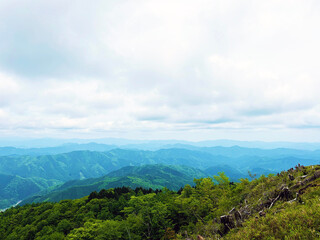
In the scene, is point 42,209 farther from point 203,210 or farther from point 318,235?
point 318,235

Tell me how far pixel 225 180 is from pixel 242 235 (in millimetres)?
31104

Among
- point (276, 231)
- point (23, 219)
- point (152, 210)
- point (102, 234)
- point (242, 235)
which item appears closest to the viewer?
point (276, 231)

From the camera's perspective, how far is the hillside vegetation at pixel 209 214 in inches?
407

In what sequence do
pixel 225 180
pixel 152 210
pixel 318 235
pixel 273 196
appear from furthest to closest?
pixel 225 180 < pixel 152 210 < pixel 273 196 < pixel 318 235

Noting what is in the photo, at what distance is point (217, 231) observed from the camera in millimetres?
17016

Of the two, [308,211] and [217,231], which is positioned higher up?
[308,211]

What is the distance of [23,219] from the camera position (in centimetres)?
6788

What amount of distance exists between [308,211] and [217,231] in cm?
1010

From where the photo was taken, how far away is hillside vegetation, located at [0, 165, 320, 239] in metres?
10.3

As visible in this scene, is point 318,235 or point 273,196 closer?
point 318,235

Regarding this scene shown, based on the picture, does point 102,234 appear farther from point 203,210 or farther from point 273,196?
point 273,196

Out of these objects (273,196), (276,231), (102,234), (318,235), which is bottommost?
(102,234)

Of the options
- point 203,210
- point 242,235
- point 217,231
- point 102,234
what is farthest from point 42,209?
point 242,235

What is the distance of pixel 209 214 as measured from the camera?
33719 mm
